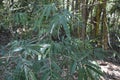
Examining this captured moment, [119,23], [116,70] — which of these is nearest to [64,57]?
[116,70]

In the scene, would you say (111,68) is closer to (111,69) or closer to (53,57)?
(111,69)

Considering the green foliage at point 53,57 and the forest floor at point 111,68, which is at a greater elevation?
the green foliage at point 53,57

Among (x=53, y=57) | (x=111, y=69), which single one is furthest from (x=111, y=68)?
(x=53, y=57)

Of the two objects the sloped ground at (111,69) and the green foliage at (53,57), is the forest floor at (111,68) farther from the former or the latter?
the green foliage at (53,57)

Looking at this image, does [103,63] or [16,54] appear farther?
[103,63]

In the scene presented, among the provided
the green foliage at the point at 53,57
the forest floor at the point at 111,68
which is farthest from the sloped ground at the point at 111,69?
the green foliage at the point at 53,57

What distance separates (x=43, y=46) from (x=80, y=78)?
0.70 feet

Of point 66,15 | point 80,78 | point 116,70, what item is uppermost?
point 66,15

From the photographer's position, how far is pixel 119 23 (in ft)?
14.9

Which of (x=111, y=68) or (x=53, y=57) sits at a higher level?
(x=53, y=57)

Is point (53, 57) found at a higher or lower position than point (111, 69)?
higher

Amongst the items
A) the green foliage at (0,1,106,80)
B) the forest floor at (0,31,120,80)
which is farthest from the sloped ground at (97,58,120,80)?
the green foliage at (0,1,106,80)

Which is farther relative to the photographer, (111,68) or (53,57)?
(111,68)

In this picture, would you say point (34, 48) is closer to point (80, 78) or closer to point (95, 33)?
point (80, 78)
